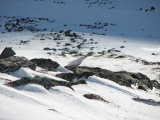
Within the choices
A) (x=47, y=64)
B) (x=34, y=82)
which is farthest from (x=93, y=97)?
(x=47, y=64)

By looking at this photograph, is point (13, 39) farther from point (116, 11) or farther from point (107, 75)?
point (116, 11)

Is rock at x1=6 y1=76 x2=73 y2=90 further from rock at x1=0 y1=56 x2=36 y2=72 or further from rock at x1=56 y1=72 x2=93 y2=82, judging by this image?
rock at x1=56 y1=72 x2=93 y2=82

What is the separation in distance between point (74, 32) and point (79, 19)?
24.5 ft

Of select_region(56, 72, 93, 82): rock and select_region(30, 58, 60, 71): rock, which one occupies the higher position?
select_region(30, 58, 60, 71): rock

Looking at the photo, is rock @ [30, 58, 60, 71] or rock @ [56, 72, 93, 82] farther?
rock @ [30, 58, 60, 71]

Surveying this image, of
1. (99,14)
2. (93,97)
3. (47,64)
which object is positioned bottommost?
(93,97)

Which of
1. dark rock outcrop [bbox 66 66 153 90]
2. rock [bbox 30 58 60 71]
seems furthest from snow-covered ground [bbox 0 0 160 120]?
dark rock outcrop [bbox 66 66 153 90]

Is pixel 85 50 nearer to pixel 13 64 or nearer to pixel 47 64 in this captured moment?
pixel 47 64

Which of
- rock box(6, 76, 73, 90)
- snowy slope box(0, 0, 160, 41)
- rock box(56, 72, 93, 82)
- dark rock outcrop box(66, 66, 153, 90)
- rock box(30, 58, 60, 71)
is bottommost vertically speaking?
dark rock outcrop box(66, 66, 153, 90)

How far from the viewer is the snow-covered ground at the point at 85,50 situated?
229 inches

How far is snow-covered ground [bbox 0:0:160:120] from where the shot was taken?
19.1 feet

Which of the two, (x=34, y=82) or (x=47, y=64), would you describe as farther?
(x=47, y=64)

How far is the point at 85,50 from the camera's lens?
24156 millimetres

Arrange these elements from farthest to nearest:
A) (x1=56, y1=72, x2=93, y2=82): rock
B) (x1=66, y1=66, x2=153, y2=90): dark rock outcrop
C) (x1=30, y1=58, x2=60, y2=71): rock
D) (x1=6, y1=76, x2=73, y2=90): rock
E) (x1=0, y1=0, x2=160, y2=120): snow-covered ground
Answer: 1. (x1=66, y1=66, x2=153, y2=90): dark rock outcrop
2. (x1=30, y1=58, x2=60, y2=71): rock
3. (x1=56, y1=72, x2=93, y2=82): rock
4. (x1=6, y1=76, x2=73, y2=90): rock
5. (x1=0, y1=0, x2=160, y2=120): snow-covered ground
